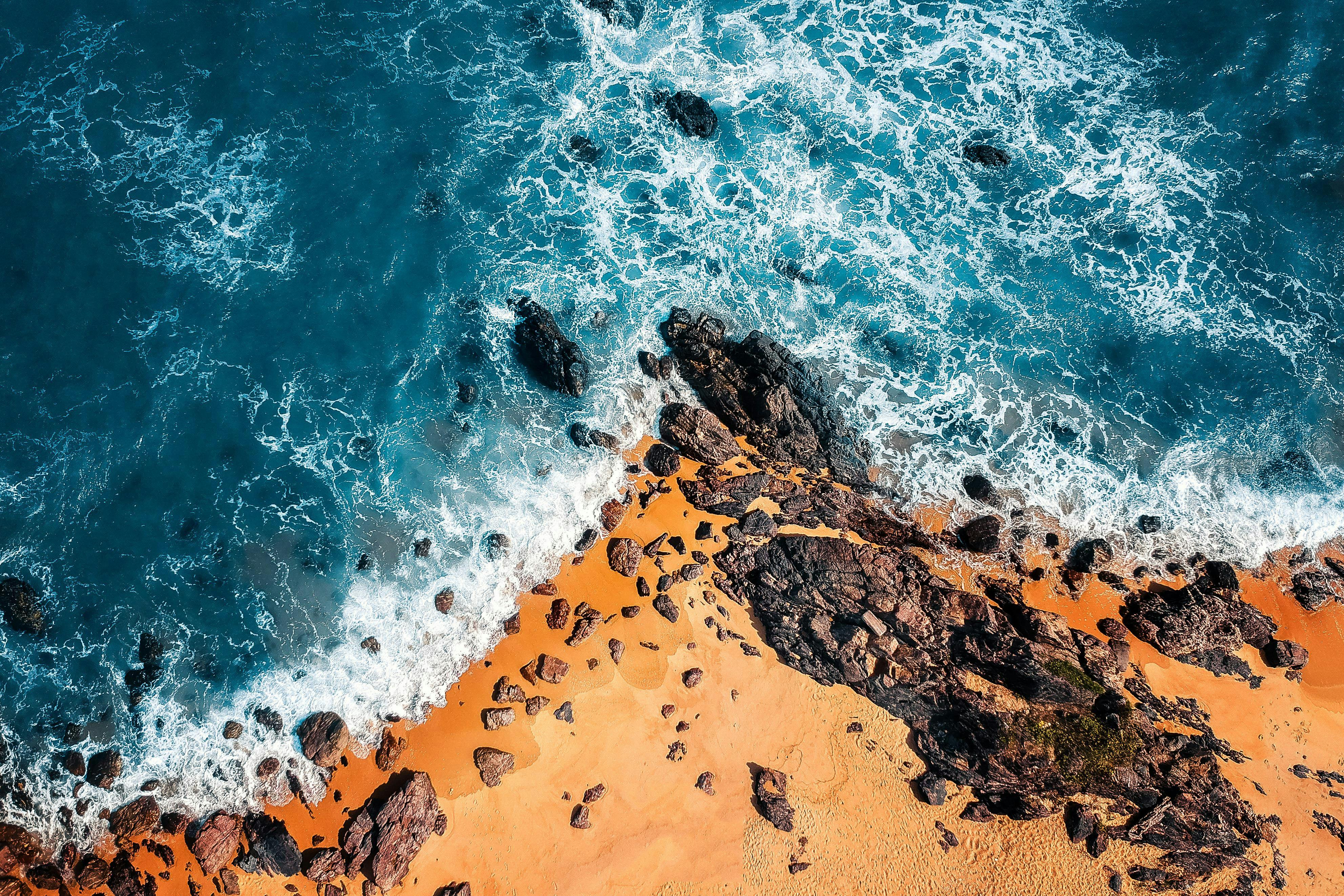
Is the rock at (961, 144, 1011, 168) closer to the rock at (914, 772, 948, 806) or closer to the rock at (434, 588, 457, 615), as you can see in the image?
the rock at (914, 772, 948, 806)

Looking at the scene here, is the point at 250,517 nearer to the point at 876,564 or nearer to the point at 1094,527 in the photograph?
the point at 876,564

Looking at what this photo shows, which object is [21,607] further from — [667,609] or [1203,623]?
[1203,623]

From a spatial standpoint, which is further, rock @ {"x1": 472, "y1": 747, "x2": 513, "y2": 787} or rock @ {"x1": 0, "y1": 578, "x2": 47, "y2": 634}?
rock @ {"x1": 0, "y1": 578, "x2": 47, "y2": 634}

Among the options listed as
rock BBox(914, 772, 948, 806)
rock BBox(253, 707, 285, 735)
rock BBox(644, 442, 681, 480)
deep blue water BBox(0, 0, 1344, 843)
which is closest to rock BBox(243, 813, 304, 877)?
deep blue water BBox(0, 0, 1344, 843)

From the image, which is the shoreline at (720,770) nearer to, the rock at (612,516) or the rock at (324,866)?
the rock at (324,866)

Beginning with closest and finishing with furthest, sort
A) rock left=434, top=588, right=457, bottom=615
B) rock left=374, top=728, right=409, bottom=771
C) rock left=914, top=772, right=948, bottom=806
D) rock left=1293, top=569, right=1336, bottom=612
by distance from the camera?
rock left=914, top=772, right=948, bottom=806 → rock left=374, top=728, right=409, bottom=771 → rock left=434, top=588, right=457, bottom=615 → rock left=1293, top=569, right=1336, bottom=612

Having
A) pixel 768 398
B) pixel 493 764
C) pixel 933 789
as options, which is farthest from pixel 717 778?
pixel 768 398
